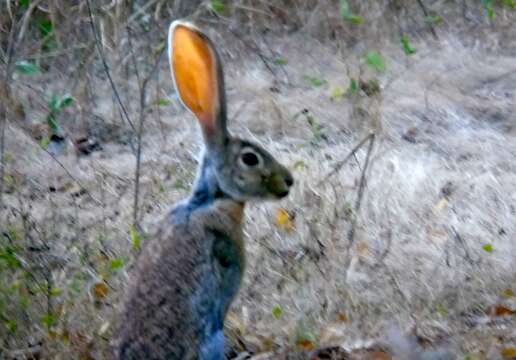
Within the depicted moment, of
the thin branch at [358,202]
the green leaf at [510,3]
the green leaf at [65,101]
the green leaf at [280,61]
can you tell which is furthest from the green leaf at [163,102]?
the green leaf at [510,3]

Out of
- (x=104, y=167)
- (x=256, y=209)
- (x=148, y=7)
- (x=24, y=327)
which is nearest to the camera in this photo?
(x=24, y=327)

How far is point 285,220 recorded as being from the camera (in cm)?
684

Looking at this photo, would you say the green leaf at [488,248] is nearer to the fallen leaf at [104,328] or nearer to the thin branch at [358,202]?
the thin branch at [358,202]

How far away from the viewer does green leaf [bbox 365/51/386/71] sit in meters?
8.34

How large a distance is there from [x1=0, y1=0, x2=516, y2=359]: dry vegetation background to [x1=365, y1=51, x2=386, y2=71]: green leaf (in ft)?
0.04

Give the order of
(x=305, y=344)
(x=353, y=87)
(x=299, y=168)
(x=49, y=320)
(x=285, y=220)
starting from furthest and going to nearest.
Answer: (x=353, y=87) < (x=299, y=168) < (x=285, y=220) < (x=305, y=344) < (x=49, y=320)

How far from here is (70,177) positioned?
725 centimetres

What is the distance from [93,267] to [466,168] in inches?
96.2

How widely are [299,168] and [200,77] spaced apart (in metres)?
2.02

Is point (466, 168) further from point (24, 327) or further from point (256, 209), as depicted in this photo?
point (24, 327)

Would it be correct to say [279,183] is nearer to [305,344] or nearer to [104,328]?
[305,344]

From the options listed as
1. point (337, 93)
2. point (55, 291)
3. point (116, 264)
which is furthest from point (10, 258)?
point (337, 93)

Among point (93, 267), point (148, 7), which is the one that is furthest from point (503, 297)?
point (148, 7)

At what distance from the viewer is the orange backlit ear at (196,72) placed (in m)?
5.25
